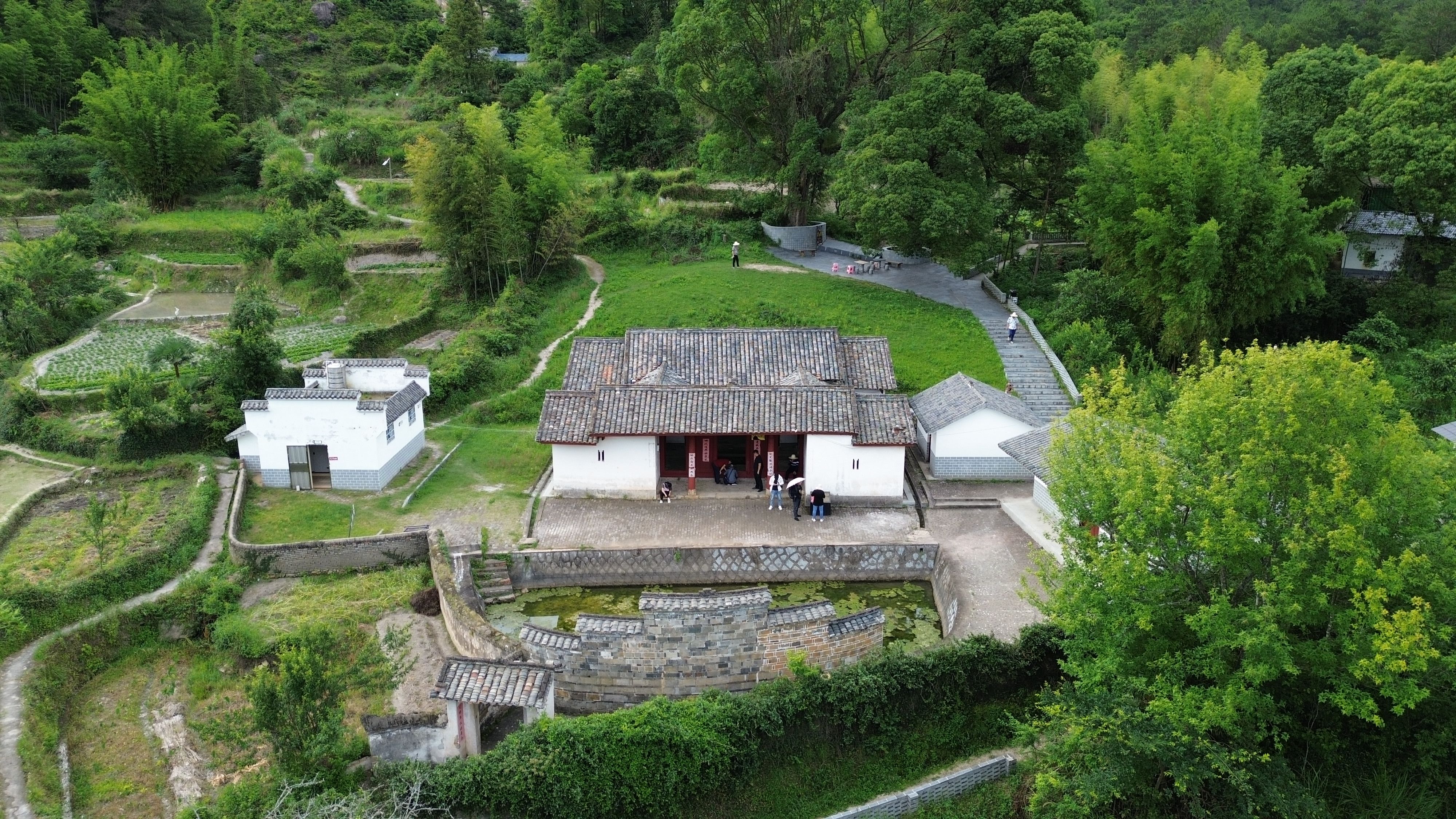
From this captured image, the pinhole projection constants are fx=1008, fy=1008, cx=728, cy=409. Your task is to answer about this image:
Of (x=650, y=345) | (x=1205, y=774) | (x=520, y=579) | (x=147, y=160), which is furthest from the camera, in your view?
(x=147, y=160)

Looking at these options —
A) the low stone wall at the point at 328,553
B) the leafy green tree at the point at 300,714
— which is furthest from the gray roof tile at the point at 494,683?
the low stone wall at the point at 328,553

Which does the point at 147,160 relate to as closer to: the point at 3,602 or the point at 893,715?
the point at 3,602

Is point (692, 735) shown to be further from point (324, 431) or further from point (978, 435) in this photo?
point (324, 431)

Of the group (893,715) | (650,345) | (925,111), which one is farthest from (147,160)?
(893,715)

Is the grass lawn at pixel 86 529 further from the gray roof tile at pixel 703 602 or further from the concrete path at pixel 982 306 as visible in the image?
the concrete path at pixel 982 306

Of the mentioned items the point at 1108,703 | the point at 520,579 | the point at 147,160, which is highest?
the point at 147,160

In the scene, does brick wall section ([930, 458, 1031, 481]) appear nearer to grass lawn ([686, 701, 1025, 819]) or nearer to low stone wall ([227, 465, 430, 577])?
grass lawn ([686, 701, 1025, 819])
